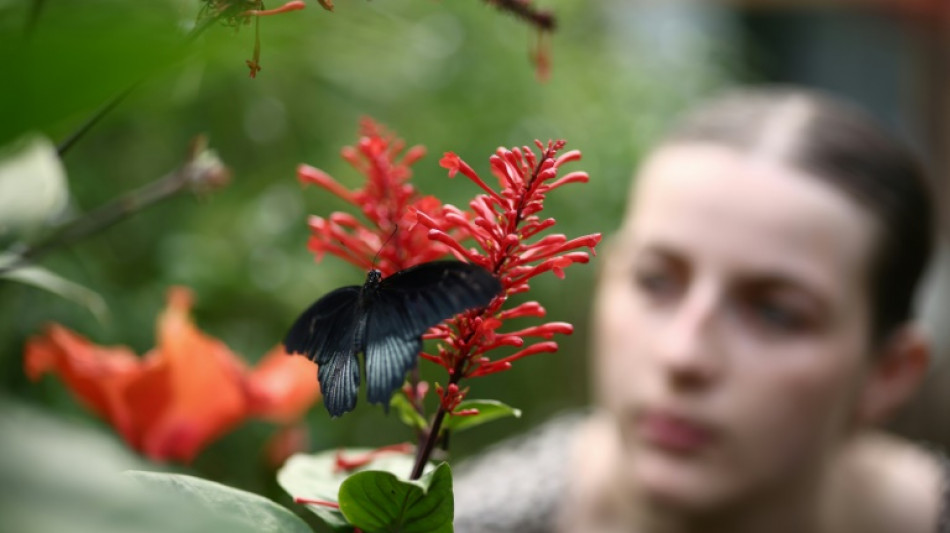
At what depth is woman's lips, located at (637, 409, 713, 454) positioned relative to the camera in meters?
0.58

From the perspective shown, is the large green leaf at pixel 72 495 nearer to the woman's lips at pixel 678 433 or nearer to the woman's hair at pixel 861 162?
the woman's lips at pixel 678 433

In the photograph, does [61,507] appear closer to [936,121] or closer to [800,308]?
[800,308]

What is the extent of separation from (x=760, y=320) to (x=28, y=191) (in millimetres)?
455

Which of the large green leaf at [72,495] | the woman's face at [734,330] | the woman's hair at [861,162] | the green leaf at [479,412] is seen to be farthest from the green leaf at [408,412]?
the woman's hair at [861,162]

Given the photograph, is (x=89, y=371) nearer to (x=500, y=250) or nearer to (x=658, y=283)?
(x=500, y=250)

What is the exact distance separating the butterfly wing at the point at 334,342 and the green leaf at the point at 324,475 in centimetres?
3

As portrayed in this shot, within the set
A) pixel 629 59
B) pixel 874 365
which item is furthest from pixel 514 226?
pixel 629 59

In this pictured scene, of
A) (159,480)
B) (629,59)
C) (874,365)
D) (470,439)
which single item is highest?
(629,59)

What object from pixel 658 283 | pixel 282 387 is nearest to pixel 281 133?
pixel 658 283

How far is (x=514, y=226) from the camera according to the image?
18cm

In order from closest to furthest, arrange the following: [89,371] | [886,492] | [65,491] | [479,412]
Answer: [65,491]
[479,412]
[89,371]
[886,492]

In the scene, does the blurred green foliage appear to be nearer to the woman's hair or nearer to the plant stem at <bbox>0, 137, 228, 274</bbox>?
the plant stem at <bbox>0, 137, 228, 274</bbox>

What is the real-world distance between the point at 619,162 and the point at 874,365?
0.40 metres

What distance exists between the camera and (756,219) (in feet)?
2.00
